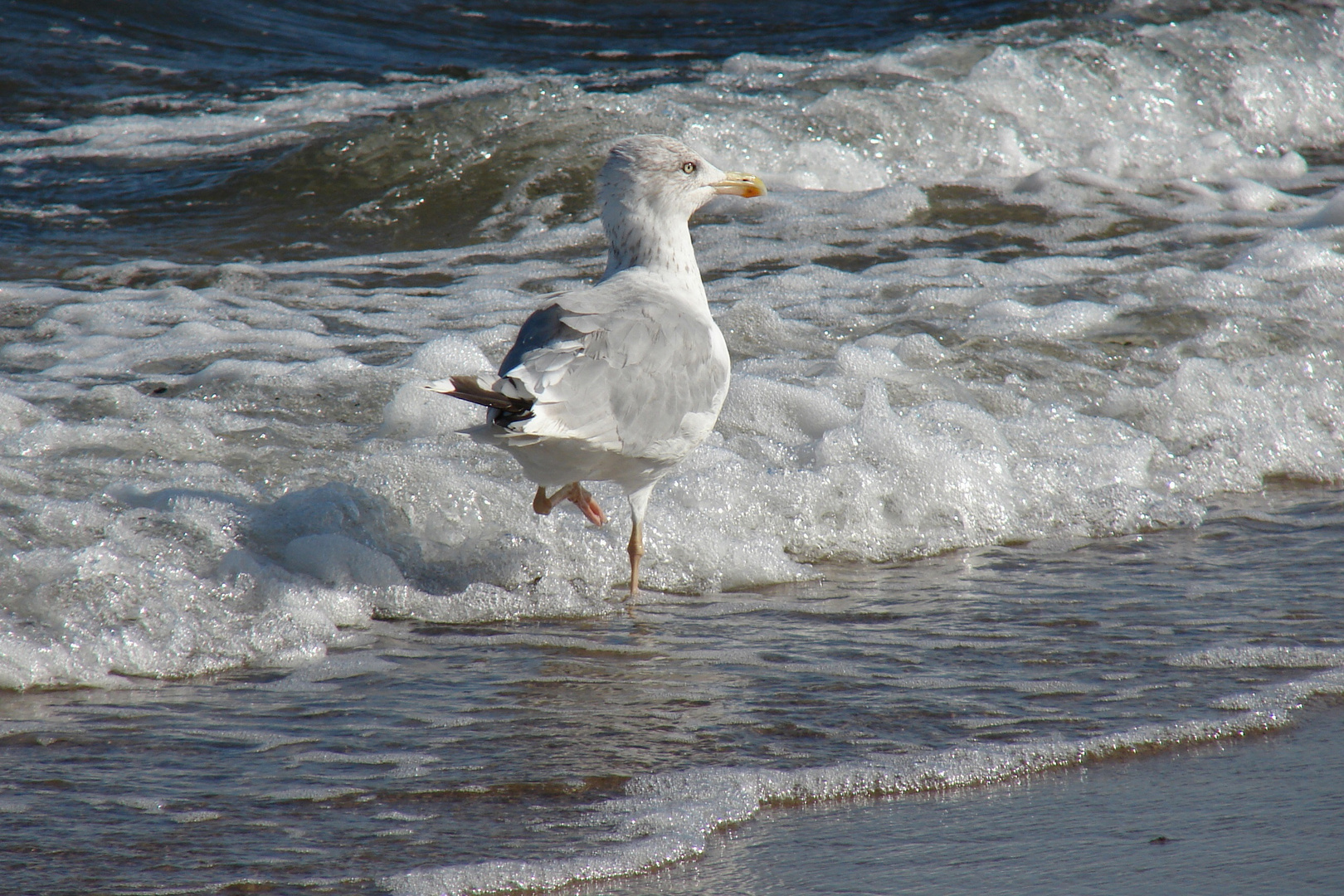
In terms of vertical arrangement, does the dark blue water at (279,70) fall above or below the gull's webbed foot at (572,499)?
above

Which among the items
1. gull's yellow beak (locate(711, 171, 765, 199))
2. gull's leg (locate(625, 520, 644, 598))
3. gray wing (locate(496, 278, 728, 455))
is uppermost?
gull's yellow beak (locate(711, 171, 765, 199))

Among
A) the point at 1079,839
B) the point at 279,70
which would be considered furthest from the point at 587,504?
the point at 279,70

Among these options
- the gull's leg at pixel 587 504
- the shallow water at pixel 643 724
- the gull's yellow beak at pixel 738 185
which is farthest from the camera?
the gull's yellow beak at pixel 738 185

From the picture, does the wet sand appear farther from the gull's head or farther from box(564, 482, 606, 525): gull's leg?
the gull's head

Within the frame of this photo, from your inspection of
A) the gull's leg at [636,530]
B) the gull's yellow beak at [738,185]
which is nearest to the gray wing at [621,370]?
the gull's leg at [636,530]

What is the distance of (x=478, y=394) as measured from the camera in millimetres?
3363

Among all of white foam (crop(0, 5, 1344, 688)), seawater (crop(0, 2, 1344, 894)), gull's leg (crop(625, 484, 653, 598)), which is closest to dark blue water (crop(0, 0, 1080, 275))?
seawater (crop(0, 2, 1344, 894))

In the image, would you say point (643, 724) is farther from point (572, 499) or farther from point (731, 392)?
point (731, 392)

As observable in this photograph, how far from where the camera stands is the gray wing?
3693mm

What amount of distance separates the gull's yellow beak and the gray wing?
0.55 meters

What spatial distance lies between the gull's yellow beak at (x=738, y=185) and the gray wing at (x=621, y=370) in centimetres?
55

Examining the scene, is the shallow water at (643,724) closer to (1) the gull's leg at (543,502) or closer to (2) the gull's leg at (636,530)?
(2) the gull's leg at (636,530)

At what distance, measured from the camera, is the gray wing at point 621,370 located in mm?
3693

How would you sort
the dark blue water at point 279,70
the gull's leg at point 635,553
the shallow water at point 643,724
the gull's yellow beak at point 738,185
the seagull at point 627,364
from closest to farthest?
the shallow water at point 643,724 < the seagull at point 627,364 < the gull's leg at point 635,553 < the gull's yellow beak at point 738,185 < the dark blue water at point 279,70
